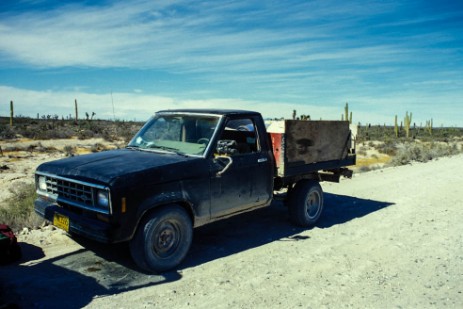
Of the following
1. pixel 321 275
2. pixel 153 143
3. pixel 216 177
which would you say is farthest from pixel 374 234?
Result: pixel 153 143

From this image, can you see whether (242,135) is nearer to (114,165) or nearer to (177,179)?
(177,179)

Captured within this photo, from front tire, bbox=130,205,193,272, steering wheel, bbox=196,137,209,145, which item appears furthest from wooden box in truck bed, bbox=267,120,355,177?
front tire, bbox=130,205,193,272

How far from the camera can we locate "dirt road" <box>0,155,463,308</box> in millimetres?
4312

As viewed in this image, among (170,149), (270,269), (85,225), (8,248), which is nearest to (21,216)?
(8,248)

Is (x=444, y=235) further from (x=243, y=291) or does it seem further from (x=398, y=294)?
(x=243, y=291)

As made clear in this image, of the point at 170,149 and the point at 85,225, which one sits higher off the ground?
the point at 170,149

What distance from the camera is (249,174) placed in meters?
6.03

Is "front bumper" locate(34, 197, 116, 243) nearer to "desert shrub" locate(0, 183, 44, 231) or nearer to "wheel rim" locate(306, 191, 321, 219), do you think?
"desert shrub" locate(0, 183, 44, 231)

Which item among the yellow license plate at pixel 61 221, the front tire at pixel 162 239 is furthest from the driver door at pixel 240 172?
the yellow license plate at pixel 61 221

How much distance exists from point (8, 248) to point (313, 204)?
16.7ft

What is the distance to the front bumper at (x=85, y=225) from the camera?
175 inches

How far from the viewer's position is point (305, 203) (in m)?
7.29

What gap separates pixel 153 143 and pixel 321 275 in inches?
119

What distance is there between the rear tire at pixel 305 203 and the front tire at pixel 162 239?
2603 millimetres
